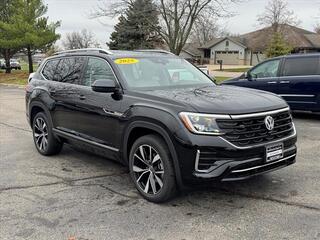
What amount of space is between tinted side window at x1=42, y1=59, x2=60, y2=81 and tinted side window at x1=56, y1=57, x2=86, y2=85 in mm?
142

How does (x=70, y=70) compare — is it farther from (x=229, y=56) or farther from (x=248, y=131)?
(x=229, y=56)

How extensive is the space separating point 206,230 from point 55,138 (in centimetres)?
351

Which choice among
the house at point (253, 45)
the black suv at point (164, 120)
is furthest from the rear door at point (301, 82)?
the house at point (253, 45)

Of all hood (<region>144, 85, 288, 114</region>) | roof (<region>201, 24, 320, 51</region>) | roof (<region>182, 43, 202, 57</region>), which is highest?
roof (<region>201, 24, 320, 51</region>)

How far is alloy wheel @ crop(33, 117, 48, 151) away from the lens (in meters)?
7.01

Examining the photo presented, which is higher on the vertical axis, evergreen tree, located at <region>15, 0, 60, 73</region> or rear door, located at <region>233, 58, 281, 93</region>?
evergreen tree, located at <region>15, 0, 60, 73</region>

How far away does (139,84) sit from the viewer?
536 cm

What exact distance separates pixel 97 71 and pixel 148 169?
5.76 feet

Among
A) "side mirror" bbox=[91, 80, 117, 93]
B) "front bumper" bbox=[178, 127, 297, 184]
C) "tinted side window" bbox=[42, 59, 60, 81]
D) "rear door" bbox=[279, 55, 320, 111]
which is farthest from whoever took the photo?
"rear door" bbox=[279, 55, 320, 111]

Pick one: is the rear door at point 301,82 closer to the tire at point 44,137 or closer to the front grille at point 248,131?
the front grille at point 248,131

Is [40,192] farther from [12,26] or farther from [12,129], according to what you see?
[12,26]

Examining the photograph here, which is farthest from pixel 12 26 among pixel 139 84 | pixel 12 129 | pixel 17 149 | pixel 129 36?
pixel 139 84

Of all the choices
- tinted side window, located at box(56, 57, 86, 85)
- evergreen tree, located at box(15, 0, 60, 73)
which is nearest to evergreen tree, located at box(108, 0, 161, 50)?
evergreen tree, located at box(15, 0, 60, 73)

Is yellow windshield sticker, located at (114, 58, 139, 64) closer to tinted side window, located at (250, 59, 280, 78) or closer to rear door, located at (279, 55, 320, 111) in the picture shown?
rear door, located at (279, 55, 320, 111)
